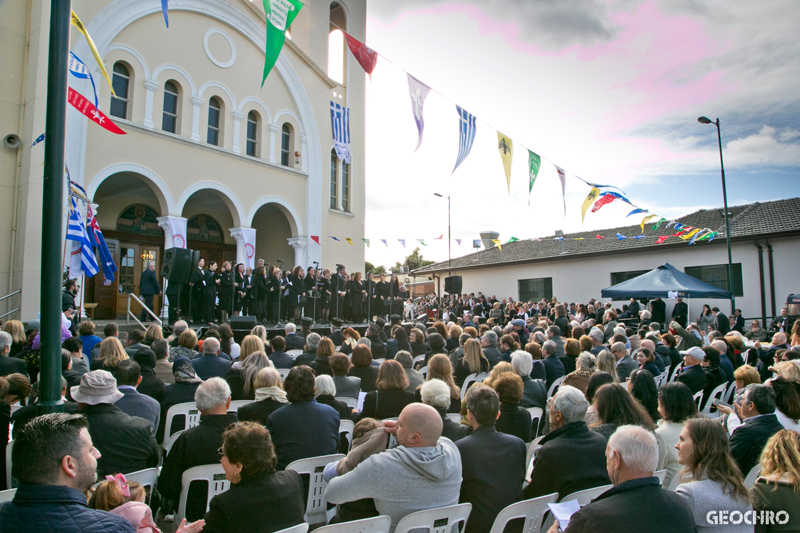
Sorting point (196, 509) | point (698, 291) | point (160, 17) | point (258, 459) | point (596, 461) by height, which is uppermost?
point (160, 17)

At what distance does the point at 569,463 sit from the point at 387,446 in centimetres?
103

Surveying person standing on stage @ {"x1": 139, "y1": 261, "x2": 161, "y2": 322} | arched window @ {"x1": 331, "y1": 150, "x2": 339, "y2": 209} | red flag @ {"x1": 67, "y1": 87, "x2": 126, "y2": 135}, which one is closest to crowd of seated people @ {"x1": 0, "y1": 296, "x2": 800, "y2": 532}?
red flag @ {"x1": 67, "y1": 87, "x2": 126, "y2": 135}

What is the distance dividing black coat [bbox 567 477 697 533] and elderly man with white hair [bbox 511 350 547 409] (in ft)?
9.16

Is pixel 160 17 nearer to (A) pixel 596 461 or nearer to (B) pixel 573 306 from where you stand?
(A) pixel 596 461

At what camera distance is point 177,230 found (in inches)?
527

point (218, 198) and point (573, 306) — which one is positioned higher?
point (218, 198)

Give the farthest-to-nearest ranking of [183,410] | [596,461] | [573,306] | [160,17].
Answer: [573,306]
[160,17]
[183,410]
[596,461]

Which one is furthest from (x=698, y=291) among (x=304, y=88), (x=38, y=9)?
(x=38, y=9)

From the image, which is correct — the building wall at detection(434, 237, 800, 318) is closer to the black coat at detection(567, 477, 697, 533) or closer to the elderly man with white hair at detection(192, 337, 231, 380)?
the elderly man with white hair at detection(192, 337, 231, 380)

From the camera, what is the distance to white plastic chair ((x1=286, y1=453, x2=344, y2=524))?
295cm

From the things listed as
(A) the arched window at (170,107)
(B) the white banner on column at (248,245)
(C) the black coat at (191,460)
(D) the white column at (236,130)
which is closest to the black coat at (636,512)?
(C) the black coat at (191,460)

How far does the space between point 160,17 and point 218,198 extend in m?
5.60

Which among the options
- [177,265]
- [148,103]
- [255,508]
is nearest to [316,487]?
[255,508]

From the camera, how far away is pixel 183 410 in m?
4.12
